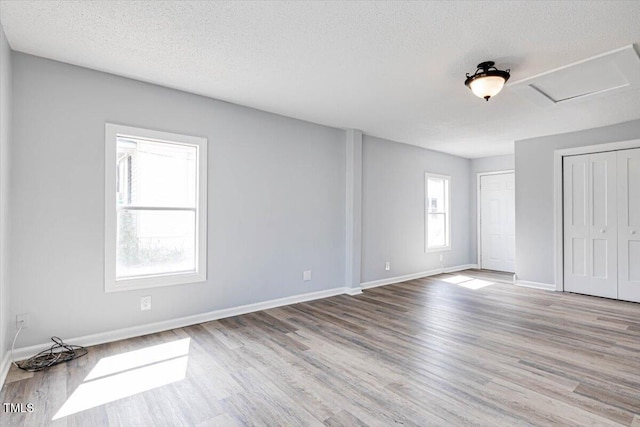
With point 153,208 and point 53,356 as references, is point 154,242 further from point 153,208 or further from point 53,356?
point 53,356

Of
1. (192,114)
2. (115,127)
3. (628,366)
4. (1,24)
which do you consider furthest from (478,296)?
(1,24)

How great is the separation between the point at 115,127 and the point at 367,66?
8.13 feet

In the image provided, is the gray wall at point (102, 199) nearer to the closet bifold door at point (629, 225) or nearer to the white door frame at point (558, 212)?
the white door frame at point (558, 212)

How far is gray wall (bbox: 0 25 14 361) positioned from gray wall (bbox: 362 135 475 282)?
429cm

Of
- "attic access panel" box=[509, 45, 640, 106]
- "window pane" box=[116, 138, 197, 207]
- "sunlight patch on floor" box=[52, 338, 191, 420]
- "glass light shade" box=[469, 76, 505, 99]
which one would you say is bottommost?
"sunlight patch on floor" box=[52, 338, 191, 420]

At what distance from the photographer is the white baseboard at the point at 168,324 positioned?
2781mm

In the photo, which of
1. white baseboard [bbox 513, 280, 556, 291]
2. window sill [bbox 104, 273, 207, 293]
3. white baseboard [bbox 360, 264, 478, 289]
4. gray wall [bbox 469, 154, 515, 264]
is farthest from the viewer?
gray wall [bbox 469, 154, 515, 264]

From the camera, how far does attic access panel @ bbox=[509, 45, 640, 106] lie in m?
2.80

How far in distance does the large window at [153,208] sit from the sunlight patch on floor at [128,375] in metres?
0.73

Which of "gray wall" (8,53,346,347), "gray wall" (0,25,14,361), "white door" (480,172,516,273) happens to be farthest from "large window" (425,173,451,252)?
"gray wall" (0,25,14,361)

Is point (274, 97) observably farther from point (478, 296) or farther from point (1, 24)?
point (478, 296)

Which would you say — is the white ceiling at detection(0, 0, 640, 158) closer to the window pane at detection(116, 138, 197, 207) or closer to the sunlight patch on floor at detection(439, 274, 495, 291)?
the window pane at detection(116, 138, 197, 207)

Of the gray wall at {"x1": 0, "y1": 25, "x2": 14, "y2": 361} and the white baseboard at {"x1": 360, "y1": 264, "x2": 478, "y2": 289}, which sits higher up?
the gray wall at {"x1": 0, "y1": 25, "x2": 14, "y2": 361}

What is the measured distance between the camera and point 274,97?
377 cm
